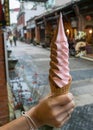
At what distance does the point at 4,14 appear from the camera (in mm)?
4621

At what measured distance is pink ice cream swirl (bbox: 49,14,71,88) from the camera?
1.14m

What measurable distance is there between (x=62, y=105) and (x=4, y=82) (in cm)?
365

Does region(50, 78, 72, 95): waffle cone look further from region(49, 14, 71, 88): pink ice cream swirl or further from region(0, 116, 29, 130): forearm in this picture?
region(0, 116, 29, 130): forearm

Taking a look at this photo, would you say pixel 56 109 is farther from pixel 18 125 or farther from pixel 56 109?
pixel 18 125

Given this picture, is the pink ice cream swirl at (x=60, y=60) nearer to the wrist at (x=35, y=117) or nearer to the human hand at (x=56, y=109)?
the human hand at (x=56, y=109)

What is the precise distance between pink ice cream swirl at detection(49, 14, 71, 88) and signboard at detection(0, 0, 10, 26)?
141 inches

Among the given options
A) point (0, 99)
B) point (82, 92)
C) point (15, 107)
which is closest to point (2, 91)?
point (0, 99)

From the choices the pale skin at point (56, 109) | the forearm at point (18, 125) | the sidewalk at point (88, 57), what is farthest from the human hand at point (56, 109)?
the sidewalk at point (88, 57)

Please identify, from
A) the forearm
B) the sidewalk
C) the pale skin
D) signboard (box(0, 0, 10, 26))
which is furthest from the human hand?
the sidewalk

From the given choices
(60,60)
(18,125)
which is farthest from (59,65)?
(18,125)

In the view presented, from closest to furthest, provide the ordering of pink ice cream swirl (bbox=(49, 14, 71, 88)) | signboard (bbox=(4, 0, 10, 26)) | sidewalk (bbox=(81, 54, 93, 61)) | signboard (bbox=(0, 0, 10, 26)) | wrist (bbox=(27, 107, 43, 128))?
1. pink ice cream swirl (bbox=(49, 14, 71, 88))
2. wrist (bbox=(27, 107, 43, 128))
3. signboard (bbox=(0, 0, 10, 26))
4. signboard (bbox=(4, 0, 10, 26))
5. sidewalk (bbox=(81, 54, 93, 61))

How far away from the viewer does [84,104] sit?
709 cm

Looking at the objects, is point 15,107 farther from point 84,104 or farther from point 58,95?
point 58,95

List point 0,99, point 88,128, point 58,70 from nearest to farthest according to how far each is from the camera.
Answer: point 58,70 → point 0,99 → point 88,128
